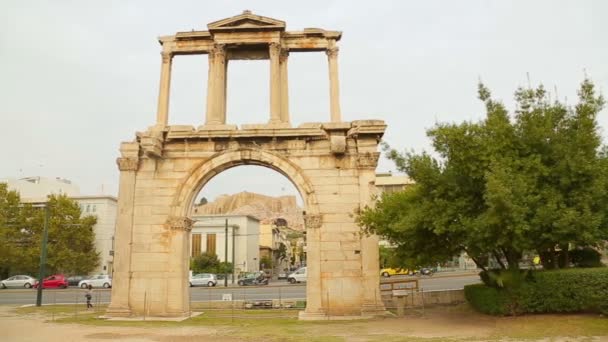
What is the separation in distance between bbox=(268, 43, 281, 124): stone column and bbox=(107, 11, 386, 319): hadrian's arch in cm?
4

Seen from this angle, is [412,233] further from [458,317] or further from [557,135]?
[557,135]

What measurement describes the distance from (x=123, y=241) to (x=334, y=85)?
32.6ft

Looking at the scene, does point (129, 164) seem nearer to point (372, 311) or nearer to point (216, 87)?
point (216, 87)

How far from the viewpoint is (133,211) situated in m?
18.9

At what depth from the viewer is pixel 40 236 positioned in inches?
1921

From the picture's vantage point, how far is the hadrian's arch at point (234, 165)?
18.0 m

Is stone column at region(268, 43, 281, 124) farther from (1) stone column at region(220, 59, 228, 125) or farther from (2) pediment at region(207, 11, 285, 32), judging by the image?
(1) stone column at region(220, 59, 228, 125)

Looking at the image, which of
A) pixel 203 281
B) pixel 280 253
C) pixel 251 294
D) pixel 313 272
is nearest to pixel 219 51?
pixel 313 272

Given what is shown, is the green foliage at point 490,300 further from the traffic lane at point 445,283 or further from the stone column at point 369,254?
the traffic lane at point 445,283

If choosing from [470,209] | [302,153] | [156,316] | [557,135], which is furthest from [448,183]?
[156,316]

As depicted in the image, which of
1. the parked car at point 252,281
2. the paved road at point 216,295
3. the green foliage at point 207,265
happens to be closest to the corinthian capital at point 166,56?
the paved road at point 216,295

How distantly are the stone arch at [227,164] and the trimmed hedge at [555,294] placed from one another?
292 inches

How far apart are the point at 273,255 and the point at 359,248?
66237 millimetres

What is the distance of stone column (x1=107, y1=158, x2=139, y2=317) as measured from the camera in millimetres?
18031
